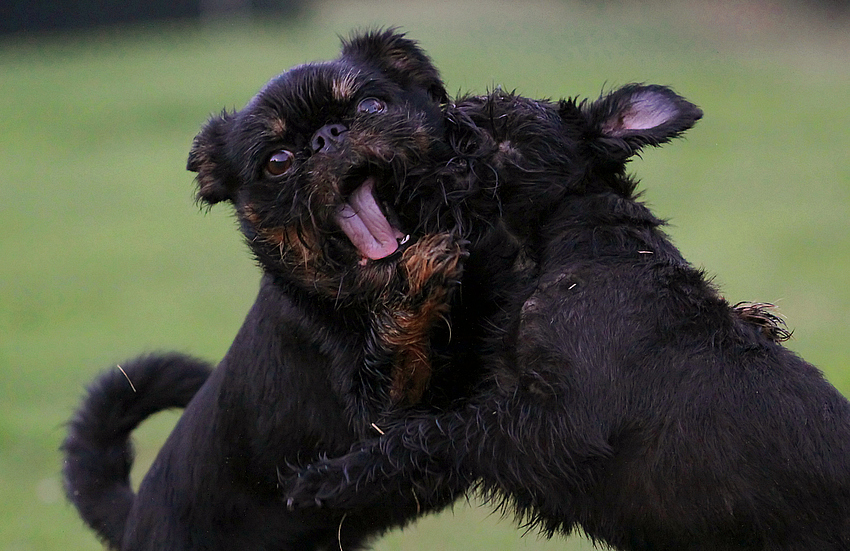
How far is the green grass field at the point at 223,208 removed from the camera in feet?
27.3

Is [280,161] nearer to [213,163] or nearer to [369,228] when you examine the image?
[369,228]

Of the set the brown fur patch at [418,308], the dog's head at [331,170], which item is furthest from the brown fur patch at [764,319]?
the dog's head at [331,170]

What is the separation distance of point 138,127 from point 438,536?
1716cm

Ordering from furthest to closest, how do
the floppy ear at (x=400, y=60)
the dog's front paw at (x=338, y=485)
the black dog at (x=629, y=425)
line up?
the floppy ear at (x=400, y=60), the dog's front paw at (x=338, y=485), the black dog at (x=629, y=425)

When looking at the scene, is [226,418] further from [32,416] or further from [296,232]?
[32,416]

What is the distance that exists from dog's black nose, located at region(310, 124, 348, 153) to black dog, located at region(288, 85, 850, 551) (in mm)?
759

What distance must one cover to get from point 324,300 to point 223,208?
2.83m

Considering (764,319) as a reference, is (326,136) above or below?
above

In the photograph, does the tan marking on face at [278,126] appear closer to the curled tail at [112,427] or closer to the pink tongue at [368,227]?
the pink tongue at [368,227]

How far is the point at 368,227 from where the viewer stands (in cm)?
340

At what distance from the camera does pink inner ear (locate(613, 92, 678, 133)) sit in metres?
3.53

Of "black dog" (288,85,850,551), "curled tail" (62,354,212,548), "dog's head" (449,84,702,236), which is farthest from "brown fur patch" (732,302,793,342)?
"curled tail" (62,354,212,548)

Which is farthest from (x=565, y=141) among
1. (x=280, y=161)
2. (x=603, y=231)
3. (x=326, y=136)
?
(x=280, y=161)

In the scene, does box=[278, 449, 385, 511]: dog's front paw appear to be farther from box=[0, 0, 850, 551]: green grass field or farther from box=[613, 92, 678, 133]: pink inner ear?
box=[613, 92, 678, 133]: pink inner ear
